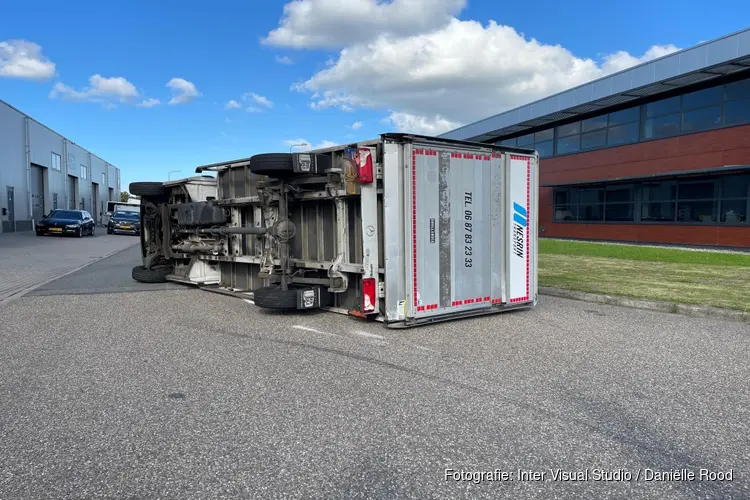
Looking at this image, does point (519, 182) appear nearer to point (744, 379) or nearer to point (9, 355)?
point (744, 379)

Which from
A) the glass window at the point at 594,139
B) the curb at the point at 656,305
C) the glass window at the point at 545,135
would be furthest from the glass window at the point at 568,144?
the curb at the point at 656,305

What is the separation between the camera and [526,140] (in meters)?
32.7

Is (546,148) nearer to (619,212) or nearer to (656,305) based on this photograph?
(619,212)

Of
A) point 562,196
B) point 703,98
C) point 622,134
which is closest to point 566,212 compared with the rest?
point 562,196

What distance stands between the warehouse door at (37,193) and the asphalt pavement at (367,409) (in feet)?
122

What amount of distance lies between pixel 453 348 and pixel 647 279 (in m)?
7.10

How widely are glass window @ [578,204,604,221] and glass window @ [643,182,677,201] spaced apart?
2977 mm

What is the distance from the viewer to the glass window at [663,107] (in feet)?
73.4

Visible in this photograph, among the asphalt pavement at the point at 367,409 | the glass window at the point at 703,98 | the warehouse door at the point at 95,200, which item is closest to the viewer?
the asphalt pavement at the point at 367,409

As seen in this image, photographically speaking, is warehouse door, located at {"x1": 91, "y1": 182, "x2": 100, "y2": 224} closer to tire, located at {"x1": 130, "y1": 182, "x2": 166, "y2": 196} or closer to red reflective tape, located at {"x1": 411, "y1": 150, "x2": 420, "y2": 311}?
tire, located at {"x1": 130, "y1": 182, "x2": 166, "y2": 196}

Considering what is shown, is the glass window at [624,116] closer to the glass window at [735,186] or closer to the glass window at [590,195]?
the glass window at [590,195]

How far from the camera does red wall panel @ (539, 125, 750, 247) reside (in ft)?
65.4

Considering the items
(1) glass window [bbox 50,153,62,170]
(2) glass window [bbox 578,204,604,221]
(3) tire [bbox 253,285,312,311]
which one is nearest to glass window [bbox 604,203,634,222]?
(2) glass window [bbox 578,204,604,221]

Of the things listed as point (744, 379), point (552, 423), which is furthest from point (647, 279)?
point (552, 423)
